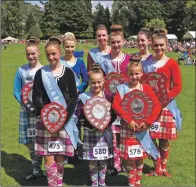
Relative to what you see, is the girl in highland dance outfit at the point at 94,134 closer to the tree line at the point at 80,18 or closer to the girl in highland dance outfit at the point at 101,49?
the girl in highland dance outfit at the point at 101,49

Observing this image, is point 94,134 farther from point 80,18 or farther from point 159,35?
point 80,18

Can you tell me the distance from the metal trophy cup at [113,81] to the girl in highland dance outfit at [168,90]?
1.38 ft

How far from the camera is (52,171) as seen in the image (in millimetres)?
4441

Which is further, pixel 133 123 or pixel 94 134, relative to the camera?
pixel 94 134

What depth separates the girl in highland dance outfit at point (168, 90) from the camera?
4844 millimetres

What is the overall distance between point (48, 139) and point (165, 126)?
168cm

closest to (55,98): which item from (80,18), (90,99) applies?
(90,99)

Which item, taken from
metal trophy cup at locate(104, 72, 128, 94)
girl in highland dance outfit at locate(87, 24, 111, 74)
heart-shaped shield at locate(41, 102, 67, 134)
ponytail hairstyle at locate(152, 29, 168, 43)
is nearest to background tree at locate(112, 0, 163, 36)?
ponytail hairstyle at locate(152, 29, 168, 43)

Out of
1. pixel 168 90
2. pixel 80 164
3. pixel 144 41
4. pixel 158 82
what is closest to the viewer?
pixel 158 82

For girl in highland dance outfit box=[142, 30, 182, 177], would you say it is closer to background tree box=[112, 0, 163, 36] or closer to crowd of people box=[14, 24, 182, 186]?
crowd of people box=[14, 24, 182, 186]

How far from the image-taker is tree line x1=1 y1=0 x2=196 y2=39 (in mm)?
72125

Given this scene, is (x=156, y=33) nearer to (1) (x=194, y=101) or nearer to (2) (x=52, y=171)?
(2) (x=52, y=171)

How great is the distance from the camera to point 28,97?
4781 mm

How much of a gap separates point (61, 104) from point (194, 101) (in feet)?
29.3
